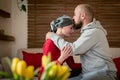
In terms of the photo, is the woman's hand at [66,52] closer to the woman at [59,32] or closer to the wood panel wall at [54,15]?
the woman at [59,32]

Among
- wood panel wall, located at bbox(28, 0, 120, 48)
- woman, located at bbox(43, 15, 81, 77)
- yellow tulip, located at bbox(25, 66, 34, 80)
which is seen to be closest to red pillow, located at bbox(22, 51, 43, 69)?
wood panel wall, located at bbox(28, 0, 120, 48)

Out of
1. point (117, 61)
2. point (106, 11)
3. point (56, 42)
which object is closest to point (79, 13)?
point (56, 42)

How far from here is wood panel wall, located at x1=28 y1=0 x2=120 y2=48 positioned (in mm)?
3967

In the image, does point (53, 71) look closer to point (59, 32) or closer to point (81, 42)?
point (81, 42)

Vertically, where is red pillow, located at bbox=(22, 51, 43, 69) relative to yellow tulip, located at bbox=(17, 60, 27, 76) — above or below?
below

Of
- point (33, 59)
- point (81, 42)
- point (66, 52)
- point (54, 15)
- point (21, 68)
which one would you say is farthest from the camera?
point (54, 15)

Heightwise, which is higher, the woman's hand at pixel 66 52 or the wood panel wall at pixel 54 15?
→ the wood panel wall at pixel 54 15

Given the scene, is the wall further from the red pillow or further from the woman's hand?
the woman's hand

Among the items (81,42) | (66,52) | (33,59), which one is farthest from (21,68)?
(33,59)

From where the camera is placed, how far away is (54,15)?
405 centimetres

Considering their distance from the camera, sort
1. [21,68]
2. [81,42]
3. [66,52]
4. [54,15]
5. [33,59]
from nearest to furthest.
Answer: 1. [21,68]
2. [66,52]
3. [81,42]
4. [33,59]
5. [54,15]

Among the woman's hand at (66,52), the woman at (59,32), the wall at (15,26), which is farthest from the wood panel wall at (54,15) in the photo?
the woman's hand at (66,52)

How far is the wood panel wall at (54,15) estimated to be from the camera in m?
3.97

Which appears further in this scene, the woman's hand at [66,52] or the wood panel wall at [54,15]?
the wood panel wall at [54,15]
